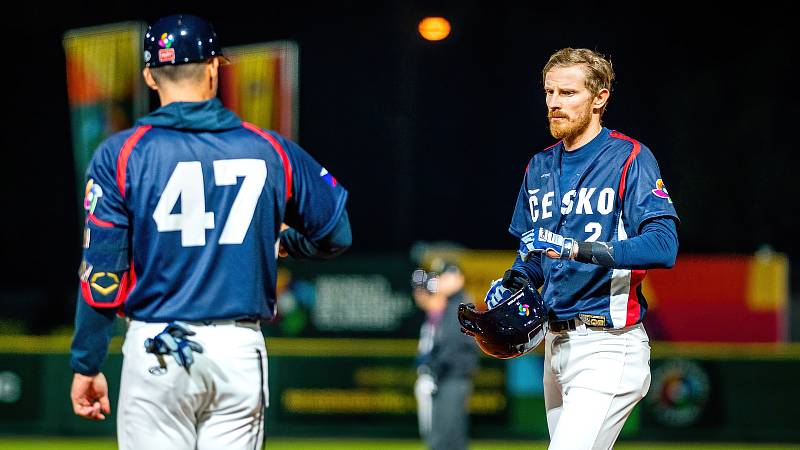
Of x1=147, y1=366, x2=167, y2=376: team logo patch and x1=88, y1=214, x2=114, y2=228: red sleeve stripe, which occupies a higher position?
x1=88, y1=214, x2=114, y2=228: red sleeve stripe

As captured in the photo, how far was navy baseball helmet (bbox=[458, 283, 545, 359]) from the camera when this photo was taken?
4.10 meters

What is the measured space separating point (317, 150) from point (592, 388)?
617 inches

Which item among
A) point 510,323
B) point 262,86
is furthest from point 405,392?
point 510,323

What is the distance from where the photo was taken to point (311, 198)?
12.4 feet

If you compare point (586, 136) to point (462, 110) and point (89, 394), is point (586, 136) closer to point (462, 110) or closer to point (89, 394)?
point (89, 394)

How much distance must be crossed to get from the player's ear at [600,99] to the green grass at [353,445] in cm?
787

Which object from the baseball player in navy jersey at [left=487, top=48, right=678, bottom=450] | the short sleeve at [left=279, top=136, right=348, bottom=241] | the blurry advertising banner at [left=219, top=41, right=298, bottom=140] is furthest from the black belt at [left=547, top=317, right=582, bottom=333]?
the blurry advertising banner at [left=219, top=41, right=298, bottom=140]

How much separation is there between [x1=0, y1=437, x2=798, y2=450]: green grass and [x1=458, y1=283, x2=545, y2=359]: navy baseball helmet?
24.6ft

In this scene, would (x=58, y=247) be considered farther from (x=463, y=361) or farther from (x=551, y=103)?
(x=551, y=103)

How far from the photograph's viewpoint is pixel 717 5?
18.8 m

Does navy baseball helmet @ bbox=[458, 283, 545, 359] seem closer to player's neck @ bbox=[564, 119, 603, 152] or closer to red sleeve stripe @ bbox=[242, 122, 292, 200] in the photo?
player's neck @ bbox=[564, 119, 603, 152]

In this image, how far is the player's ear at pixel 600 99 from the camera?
4.19 metres

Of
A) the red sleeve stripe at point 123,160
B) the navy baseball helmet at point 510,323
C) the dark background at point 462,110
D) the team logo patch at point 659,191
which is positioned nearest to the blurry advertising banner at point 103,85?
the dark background at point 462,110

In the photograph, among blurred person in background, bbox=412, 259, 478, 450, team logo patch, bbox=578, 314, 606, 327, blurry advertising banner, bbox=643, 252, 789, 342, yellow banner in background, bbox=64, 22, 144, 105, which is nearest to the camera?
team logo patch, bbox=578, 314, 606, 327
